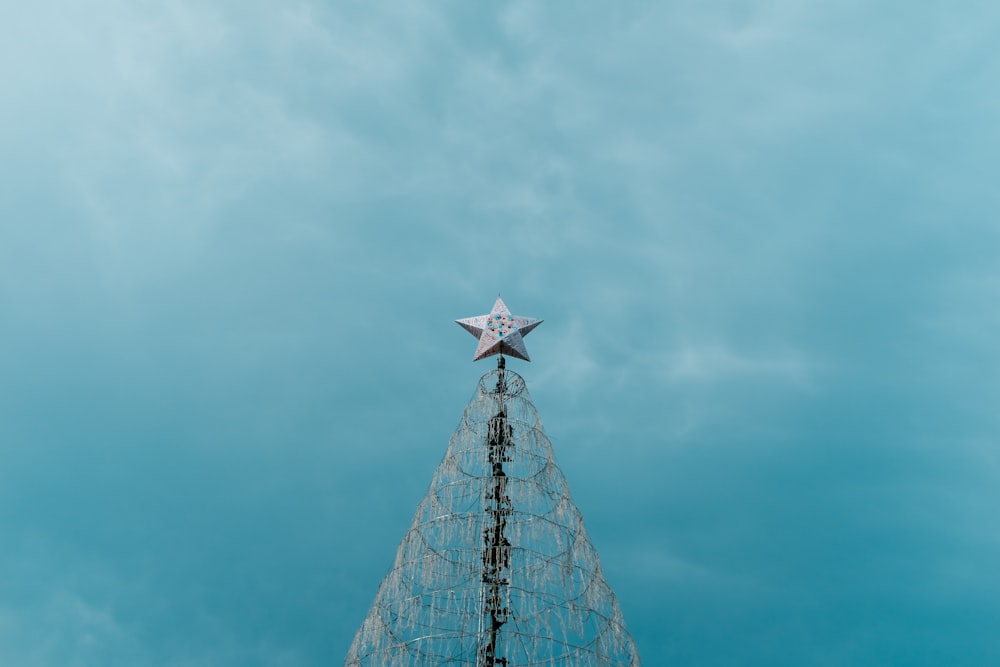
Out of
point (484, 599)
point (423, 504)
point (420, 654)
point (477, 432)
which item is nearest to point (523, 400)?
point (477, 432)

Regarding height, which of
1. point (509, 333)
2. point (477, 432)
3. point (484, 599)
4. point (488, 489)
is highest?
point (509, 333)

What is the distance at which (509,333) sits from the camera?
38.0 m

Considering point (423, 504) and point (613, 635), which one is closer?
point (613, 635)

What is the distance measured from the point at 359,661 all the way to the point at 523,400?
41.5 feet

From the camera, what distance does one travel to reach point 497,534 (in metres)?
32.5

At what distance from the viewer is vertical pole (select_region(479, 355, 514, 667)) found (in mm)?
29938

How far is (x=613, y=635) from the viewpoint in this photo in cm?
3019

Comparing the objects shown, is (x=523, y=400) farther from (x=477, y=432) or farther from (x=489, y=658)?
(x=489, y=658)

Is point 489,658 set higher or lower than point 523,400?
lower

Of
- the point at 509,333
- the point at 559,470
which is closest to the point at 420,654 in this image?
the point at 559,470

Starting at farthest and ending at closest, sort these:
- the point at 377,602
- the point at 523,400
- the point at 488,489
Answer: the point at 523,400 → the point at 488,489 → the point at 377,602

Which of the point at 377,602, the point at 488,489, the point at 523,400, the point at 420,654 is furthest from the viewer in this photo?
the point at 523,400

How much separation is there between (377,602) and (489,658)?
4861 millimetres

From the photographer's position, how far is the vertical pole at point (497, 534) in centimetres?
2994
